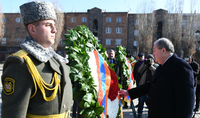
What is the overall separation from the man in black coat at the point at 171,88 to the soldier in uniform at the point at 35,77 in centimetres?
151

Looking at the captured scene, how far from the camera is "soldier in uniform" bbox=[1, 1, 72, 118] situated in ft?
4.12

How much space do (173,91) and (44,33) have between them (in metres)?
1.90

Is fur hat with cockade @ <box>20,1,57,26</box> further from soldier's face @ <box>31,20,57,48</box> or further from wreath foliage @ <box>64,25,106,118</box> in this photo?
wreath foliage @ <box>64,25,106,118</box>

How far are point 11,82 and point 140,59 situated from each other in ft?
19.9

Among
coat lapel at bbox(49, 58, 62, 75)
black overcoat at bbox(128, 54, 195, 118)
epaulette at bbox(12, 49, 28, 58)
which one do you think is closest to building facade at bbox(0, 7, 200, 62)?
black overcoat at bbox(128, 54, 195, 118)

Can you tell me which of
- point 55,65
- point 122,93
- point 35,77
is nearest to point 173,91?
point 122,93

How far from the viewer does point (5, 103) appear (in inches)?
49.1

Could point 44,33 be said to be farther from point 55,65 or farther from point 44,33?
point 55,65

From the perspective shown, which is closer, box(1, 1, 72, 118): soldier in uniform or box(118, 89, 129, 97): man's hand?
box(1, 1, 72, 118): soldier in uniform

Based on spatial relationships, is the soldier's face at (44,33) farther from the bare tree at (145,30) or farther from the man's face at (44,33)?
the bare tree at (145,30)

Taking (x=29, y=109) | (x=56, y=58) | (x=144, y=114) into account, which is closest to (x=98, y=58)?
(x=56, y=58)

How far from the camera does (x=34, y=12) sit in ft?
4.59

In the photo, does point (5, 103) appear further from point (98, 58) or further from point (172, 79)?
point (172, 79)

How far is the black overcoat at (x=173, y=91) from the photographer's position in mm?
2285
